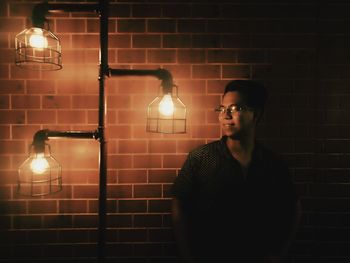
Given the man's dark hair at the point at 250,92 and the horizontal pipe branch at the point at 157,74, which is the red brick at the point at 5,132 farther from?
the man's dark hair at the point at 250,92

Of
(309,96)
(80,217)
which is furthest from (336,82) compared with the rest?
(80,217)

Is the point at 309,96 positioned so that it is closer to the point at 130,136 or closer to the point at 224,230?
the point at 224,230

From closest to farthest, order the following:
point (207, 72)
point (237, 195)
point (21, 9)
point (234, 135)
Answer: point (237, 195) → point (234, 135) → point (21, 9) → point (207, 72)

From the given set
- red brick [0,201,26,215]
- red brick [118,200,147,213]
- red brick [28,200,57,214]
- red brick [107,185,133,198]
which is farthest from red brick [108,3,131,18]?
red brick [0,201,26,215]

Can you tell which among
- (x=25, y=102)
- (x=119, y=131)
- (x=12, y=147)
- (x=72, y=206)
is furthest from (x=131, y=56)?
(x=72, y=206)

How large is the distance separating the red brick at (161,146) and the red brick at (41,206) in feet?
3.60

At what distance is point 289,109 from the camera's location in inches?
119

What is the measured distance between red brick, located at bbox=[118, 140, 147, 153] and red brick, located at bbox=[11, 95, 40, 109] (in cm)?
90

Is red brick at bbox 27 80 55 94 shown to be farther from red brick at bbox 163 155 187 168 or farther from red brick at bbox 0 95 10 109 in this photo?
red brick at bbox 163 155 187 168

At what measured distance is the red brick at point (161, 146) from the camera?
2991 millimetres

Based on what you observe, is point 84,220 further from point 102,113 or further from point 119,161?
point 102,113

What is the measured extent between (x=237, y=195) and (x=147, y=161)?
3.20 feet

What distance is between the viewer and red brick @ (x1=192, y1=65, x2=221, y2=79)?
296 cm

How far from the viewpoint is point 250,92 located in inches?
102
